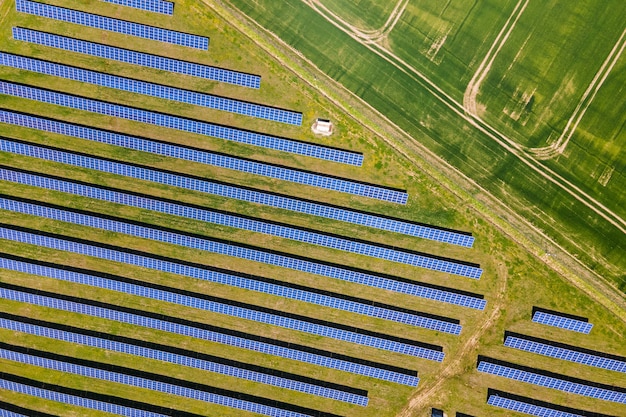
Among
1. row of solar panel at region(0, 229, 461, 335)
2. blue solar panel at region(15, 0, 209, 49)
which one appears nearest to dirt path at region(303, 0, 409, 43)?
blue solar panel at region(15, 0, 209, 49)

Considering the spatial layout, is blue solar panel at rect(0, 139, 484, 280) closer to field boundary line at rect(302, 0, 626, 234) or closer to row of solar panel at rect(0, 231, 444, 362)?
row of solar panel at rect(0, 231, 444, 362)

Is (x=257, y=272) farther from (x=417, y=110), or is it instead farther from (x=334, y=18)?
(x=334, y=18)

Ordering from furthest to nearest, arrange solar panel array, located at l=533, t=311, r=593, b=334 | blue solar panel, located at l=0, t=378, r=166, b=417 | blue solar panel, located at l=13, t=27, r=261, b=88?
blue solar panel, located at l=0, t=378, r=166, b=417
blue solar panel, located at l=13, t=27, r=261, b=88
solar panel array, located at l=533, t=311, r=593, b=334

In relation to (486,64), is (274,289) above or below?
below

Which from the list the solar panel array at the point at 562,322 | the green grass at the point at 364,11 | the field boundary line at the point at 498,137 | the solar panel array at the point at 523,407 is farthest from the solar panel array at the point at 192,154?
the solar panel array at the point at 523,407

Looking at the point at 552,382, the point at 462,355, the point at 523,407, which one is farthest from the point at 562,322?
the point at 462,355

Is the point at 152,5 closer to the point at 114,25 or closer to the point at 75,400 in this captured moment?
the point at 114,25
